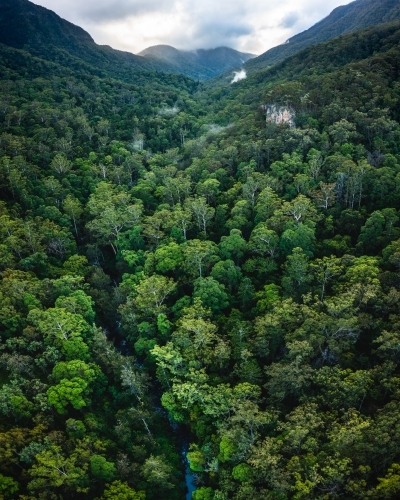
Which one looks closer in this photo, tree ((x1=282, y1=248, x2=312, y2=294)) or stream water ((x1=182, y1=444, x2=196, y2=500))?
stream water ((x1=182, y1=444, x2=196, y2=500))

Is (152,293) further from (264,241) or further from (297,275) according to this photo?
(297,275)

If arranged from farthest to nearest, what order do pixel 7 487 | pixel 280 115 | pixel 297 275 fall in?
pixel 280 115 → pixel 297 275 → pixel 7 487

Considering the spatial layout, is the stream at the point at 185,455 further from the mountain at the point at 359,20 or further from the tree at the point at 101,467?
the mountain at the point at 359,20

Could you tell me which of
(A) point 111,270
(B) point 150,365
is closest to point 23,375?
(B) point 150,365

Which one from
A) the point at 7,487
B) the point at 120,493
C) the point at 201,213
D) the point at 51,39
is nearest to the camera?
the point at 7,487

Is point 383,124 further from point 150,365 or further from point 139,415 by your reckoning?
point 139,415

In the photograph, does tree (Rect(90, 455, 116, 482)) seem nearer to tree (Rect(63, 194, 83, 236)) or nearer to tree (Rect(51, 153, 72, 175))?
tree (Rect(63, 194, 83, 236))

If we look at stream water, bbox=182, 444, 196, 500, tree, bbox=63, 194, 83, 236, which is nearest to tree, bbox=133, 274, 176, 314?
stream water, bbox=182, 444, 196, 500

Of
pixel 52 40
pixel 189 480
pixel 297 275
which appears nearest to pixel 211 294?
pixel 297 275
